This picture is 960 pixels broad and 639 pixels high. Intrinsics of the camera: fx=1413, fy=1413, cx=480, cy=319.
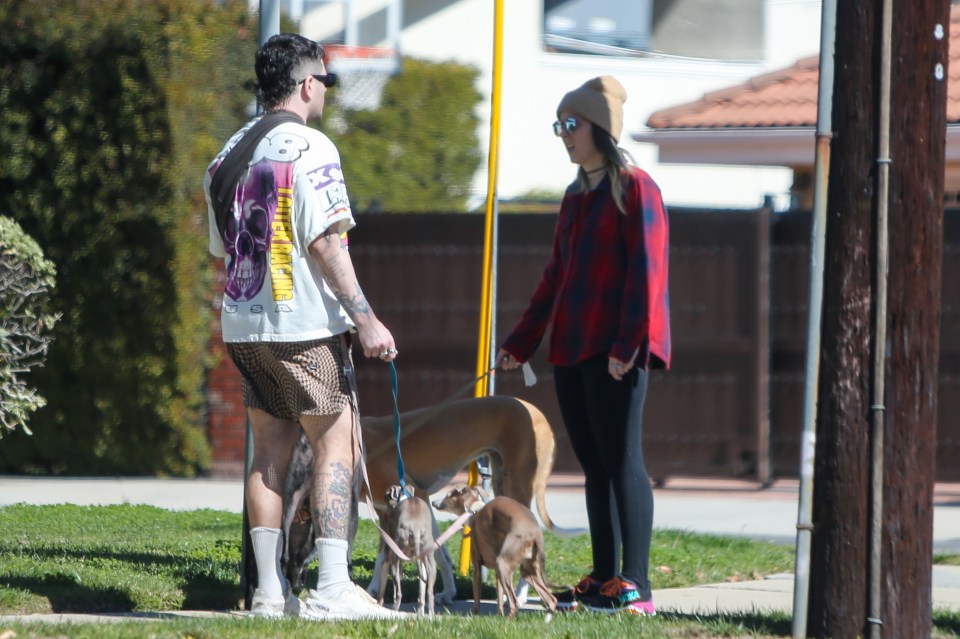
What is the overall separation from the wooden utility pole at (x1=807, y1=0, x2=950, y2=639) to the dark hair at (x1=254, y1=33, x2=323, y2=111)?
73.6 inches

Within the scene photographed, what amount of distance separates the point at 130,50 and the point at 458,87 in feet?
33.3

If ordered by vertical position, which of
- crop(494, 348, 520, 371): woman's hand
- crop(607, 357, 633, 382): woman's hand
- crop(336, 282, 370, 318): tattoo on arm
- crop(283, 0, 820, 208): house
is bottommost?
crop(494, 348, 520, 371): woman's hand

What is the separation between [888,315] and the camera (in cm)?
459

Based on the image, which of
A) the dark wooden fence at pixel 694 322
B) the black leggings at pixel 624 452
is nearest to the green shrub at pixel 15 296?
the black leggings at pixel 624 452

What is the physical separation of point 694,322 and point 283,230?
669cm

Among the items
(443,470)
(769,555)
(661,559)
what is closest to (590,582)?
(443,470)

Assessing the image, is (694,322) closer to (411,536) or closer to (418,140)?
(411,536)

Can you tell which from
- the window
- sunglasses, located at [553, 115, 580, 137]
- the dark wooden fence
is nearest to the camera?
sunglasses, located at [553, 115, 580, 137]

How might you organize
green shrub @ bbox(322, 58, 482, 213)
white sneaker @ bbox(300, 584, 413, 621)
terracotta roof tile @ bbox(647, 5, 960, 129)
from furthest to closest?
green shrub @ bbox(322, 58, 482, 213) → terracotta roof tile @ bbox(647, 5, 960, 129) → white sneaker @ bbox(300, 584, 413, 621)

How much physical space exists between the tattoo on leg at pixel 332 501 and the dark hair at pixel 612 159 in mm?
1494

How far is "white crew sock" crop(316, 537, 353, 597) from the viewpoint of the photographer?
505 cm

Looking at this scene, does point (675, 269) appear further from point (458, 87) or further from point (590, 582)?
point (458, 87)

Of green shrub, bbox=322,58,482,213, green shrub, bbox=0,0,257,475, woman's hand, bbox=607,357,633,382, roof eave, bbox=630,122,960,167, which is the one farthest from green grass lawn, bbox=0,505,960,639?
green shrub, bbox=322,58,482,213

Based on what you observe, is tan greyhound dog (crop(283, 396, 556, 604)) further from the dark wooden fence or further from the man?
the dark wooden fence
